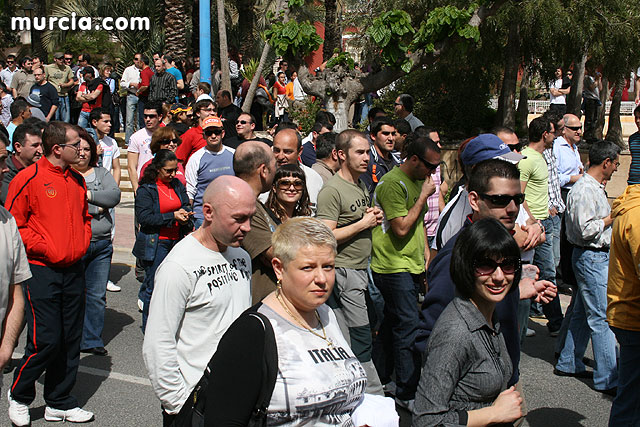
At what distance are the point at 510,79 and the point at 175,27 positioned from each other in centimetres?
1132

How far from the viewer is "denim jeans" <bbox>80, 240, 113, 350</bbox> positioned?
698 cm

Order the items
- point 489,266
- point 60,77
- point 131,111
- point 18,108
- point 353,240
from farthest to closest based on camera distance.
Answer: point 60,77 → point 131,111 → point 18,108 → point 353,240 → point 489,266

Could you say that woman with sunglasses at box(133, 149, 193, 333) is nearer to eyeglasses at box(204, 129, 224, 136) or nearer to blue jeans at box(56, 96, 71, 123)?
eyeglasses at box(204, 129, 224, 136)

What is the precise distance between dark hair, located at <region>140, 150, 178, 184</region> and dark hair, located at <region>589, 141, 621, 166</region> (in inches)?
160

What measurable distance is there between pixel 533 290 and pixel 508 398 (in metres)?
0.68

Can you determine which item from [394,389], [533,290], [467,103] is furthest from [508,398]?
[467,103]

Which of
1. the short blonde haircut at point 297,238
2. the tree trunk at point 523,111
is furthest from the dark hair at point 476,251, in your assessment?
the tree trunk at point 523,111

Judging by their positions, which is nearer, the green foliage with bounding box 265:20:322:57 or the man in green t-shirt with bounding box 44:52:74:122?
the green foliage with bounding box 265:20:322:57

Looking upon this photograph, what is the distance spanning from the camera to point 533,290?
3414mm

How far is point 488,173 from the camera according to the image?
12.1ft

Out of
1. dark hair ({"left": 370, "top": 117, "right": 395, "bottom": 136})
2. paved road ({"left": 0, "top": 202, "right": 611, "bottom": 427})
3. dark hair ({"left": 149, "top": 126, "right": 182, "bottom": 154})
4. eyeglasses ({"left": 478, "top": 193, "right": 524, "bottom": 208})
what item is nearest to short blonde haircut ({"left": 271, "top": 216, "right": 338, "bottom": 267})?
eyeglasses ({"left": 478, "top": 193, "right": 524, "bottom": 208})

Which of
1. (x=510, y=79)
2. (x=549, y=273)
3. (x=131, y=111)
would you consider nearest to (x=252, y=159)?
(x=549, y=273)

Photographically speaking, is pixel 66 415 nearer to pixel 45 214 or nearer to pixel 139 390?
pixel 139 390

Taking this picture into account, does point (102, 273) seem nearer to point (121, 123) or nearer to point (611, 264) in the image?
point (611, 264)
